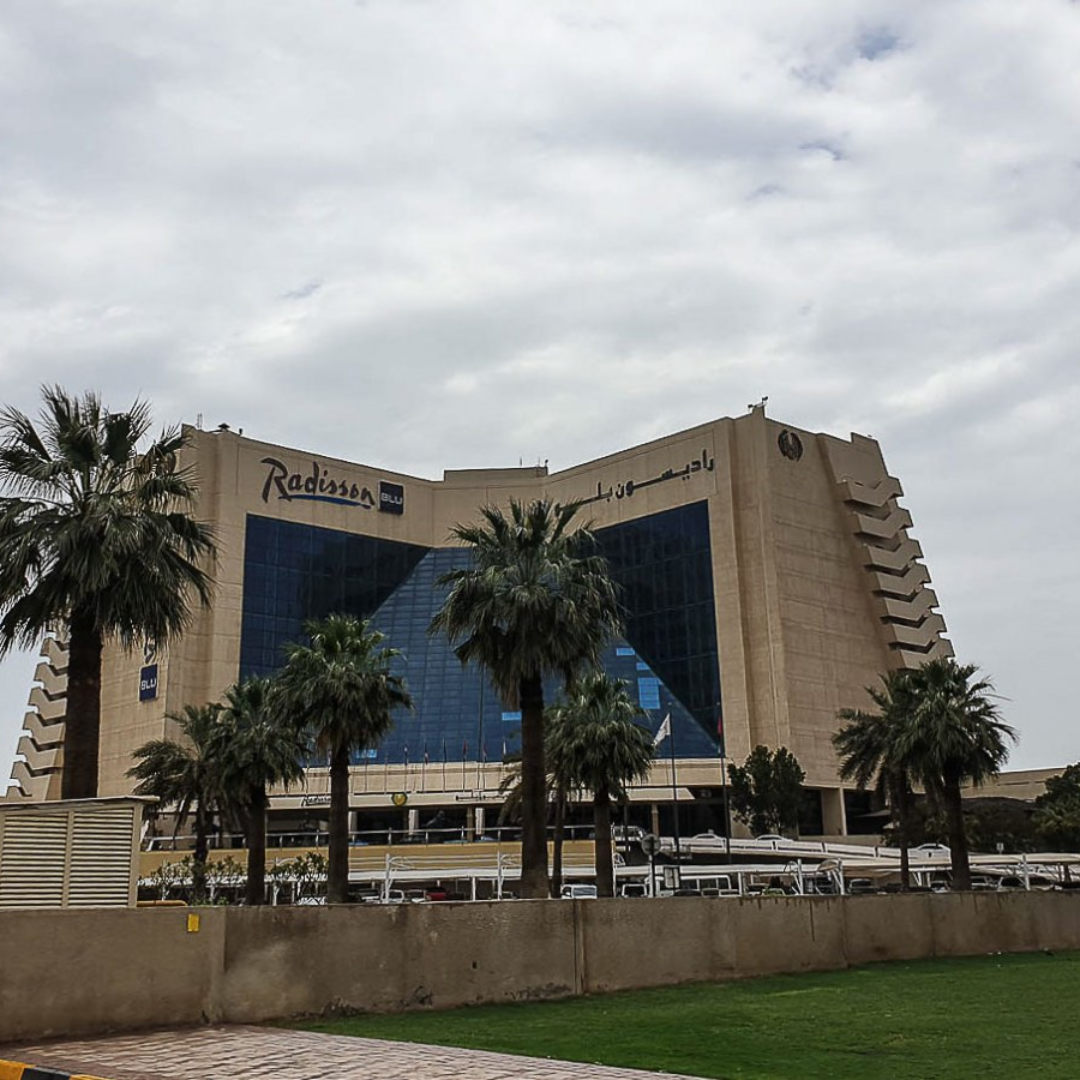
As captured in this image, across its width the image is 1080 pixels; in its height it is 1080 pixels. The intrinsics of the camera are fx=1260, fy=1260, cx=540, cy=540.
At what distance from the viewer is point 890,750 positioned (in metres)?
56.2

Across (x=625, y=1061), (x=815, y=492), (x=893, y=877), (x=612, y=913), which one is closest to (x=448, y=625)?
(x=612, y=913)

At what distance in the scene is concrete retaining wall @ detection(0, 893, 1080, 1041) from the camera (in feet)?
47.9

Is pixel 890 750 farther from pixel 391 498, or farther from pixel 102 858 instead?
pixel 391 498

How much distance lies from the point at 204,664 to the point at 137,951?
9069 cm

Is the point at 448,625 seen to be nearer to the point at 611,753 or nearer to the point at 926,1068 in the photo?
the point at 611,753

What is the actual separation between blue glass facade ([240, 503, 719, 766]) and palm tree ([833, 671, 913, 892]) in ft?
101

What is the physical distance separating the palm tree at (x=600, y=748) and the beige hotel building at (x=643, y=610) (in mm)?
40859

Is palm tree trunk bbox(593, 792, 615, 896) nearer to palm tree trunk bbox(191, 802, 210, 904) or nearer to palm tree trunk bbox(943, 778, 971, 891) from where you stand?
palm tree trunk bbox(943, 778, 971, 891)

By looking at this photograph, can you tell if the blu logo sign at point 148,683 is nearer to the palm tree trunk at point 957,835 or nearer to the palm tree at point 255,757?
the palm tree at point 255,757

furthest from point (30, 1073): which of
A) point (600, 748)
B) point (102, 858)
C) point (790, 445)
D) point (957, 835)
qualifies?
point (790, 445)

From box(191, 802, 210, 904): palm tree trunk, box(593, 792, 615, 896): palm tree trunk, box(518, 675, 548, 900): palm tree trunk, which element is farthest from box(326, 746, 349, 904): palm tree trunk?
box(191, 802, 210, 904): palm tree trunk

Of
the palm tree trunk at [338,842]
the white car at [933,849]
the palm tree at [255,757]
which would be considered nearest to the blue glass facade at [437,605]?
the white car at [933,849]

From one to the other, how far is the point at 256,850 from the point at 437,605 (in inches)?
2515

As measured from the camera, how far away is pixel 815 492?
10650 centimetres
